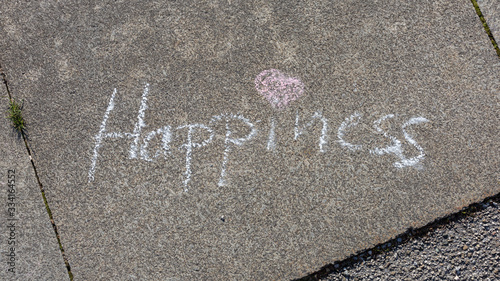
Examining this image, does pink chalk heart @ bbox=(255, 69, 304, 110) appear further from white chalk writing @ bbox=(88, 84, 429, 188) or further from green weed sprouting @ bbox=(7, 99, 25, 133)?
green weed sprouting @ bbox=(7, 99, 25, 133)

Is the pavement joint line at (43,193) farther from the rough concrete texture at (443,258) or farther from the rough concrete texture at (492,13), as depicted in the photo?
the rough concrete texture at (492,13)

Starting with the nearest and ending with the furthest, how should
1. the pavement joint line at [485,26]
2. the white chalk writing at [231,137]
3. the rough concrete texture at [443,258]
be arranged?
the rough concrete texture at [443,258] → the white chalk writing at [231,137] → the pavement joint line at [485,26]

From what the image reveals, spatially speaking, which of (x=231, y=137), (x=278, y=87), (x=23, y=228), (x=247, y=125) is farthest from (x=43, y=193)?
(x=278, y=87)

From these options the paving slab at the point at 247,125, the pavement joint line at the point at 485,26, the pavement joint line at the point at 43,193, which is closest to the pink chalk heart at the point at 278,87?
the paving slab at the point at 247,125

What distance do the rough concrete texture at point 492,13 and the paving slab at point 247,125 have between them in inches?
3.9

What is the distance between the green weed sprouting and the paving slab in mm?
60

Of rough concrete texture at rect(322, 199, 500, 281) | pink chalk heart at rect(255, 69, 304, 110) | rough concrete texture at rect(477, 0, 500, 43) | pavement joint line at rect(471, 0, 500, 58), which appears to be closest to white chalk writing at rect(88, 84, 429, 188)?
pink chalk heart at rect(255, 69, 304, 110)

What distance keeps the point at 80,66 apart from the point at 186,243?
162 centimetres

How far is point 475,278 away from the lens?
98.3 inches

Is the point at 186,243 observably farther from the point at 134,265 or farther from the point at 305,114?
the point at 305,114

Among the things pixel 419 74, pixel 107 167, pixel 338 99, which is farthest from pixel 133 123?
pixel 419 74

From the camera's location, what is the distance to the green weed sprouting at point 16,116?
2650 millimetres

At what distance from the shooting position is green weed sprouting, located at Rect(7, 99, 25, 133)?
2650 mm

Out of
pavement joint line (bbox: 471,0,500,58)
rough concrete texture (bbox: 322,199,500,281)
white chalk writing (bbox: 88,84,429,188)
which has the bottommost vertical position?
rough concrete texture (bbox: 322,199,500,281)
